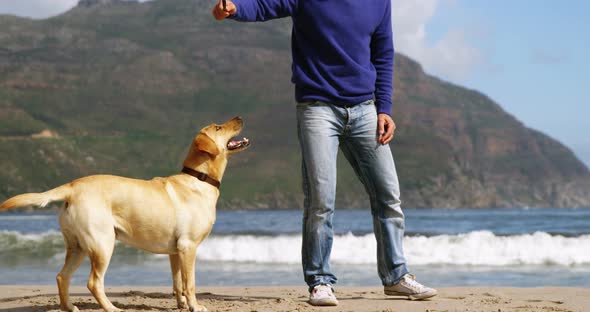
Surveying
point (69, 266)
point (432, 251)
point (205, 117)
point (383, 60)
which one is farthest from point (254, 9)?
point (205, 117)

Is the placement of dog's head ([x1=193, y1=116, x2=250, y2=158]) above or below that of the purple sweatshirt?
below

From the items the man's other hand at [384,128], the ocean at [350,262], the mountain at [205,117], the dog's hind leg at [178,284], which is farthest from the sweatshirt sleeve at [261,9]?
the mountain at [205,117]

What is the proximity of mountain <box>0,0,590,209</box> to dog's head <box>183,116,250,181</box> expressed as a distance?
106 meters

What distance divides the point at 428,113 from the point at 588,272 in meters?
161

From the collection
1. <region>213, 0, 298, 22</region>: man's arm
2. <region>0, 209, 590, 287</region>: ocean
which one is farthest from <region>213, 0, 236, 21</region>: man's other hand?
<region>0, 209, 590, 287</region>: ocean

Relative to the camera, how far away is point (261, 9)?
16.2 feet

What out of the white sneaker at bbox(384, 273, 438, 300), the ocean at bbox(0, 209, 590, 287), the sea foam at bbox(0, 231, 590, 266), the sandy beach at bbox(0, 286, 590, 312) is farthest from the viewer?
the sea foam at bbox(0, 231, 590, 266)

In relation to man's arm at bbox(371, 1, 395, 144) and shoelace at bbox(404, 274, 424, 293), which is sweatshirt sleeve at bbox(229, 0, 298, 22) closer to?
man's arm at bbox(371, 1, 395, 144)

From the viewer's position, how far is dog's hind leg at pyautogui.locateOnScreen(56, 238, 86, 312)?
4715 millimetres

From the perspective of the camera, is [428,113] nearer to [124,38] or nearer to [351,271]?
[124,38]

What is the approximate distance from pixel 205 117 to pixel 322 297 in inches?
5410

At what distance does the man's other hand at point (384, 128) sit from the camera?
5.29 metres

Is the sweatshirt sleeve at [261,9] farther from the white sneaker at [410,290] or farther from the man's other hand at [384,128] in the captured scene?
the white sneaker at [410,290]

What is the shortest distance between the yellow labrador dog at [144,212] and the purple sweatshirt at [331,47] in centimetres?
63
